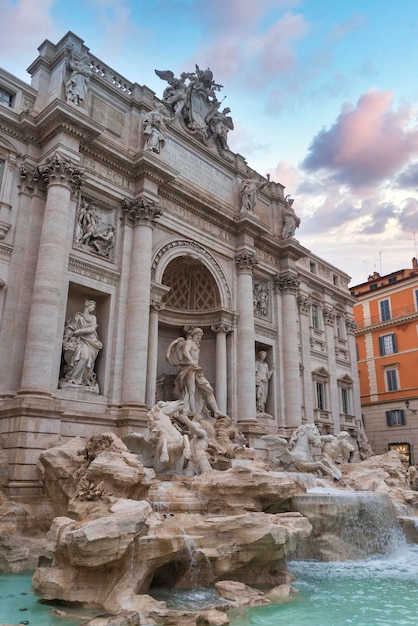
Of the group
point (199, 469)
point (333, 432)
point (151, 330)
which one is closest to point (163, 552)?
point (199, 469)

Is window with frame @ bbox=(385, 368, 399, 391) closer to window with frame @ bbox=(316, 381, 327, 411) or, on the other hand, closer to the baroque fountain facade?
the baroque fountain facade

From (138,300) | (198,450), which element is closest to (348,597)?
(198,450)

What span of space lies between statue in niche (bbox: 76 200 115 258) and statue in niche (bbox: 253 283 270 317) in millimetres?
7905

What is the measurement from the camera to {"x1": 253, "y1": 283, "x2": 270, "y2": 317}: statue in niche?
21.9 m

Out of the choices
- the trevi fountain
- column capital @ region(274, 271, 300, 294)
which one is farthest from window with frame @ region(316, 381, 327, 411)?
the trevi fountain

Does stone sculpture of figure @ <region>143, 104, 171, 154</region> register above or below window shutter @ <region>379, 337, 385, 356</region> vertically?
above

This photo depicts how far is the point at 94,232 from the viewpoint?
15.7 metres

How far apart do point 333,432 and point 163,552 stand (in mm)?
18772

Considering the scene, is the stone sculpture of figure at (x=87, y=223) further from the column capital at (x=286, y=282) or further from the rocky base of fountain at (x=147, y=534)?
the column capital at (x=286, y=282)

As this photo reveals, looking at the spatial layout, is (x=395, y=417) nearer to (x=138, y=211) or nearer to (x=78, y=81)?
(x=138, y=211)

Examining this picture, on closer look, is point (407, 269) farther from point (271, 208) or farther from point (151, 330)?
point (151, 330)

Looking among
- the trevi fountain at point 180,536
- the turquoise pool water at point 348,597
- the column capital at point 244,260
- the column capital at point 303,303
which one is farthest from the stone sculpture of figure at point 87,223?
the column capital at point 303,303

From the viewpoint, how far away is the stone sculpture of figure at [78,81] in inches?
601

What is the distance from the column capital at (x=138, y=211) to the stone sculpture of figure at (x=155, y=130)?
80.1 inches
